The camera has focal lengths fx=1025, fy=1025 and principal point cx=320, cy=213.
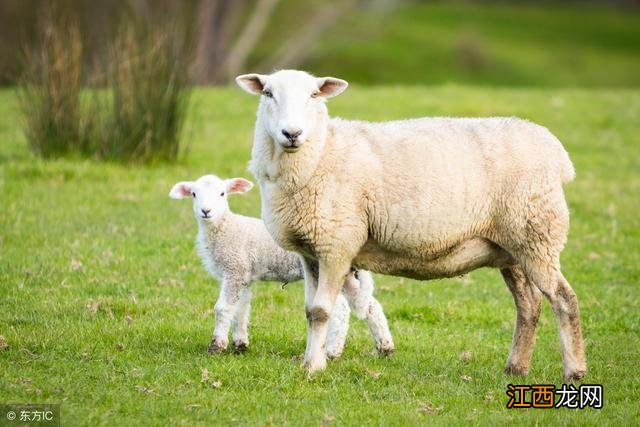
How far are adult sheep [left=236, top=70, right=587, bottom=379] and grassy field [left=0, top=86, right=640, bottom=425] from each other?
66 cm

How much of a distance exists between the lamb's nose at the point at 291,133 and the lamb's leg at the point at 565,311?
1909 millimetres

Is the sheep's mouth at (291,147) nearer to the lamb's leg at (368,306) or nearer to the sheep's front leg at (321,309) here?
the sheep's front leg at (321,309)

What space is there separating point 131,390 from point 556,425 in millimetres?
2755

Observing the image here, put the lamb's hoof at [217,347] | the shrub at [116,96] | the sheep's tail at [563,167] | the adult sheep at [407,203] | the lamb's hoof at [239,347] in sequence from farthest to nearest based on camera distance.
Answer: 1. the shrub at [116,96]
2. the lamb's hoof at [239,347]
3. the lamb's hoof at [217,347]
4. the sheep's tail at [563,167]
5. the adult sheep at [407,203]

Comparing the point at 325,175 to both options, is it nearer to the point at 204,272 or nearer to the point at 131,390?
the point at 131,390

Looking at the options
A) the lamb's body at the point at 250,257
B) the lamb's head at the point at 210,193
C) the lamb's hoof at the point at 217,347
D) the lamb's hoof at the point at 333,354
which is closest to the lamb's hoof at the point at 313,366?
the lamb's hoof at the point at 333,354

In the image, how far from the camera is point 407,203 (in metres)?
7.27

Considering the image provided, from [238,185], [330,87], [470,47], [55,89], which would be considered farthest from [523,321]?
[470,47]

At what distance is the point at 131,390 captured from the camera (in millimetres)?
6785

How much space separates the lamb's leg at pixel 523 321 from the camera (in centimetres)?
761

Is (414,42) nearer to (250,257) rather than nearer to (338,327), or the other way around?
(250,257)

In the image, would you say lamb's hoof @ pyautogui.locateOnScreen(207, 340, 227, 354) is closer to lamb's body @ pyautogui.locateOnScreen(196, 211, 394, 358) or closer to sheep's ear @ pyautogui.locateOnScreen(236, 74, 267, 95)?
lamb's body @ pyautogui.locateOnScreen(196, 211, 394, 358)

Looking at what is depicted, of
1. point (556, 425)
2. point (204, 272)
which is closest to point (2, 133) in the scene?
point (204, 272)

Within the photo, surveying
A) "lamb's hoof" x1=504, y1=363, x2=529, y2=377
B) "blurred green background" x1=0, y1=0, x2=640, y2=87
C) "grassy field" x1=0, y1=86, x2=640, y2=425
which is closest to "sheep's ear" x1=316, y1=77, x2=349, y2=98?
"grassy field" x1=0, y1=86, x2=640, y2=425
